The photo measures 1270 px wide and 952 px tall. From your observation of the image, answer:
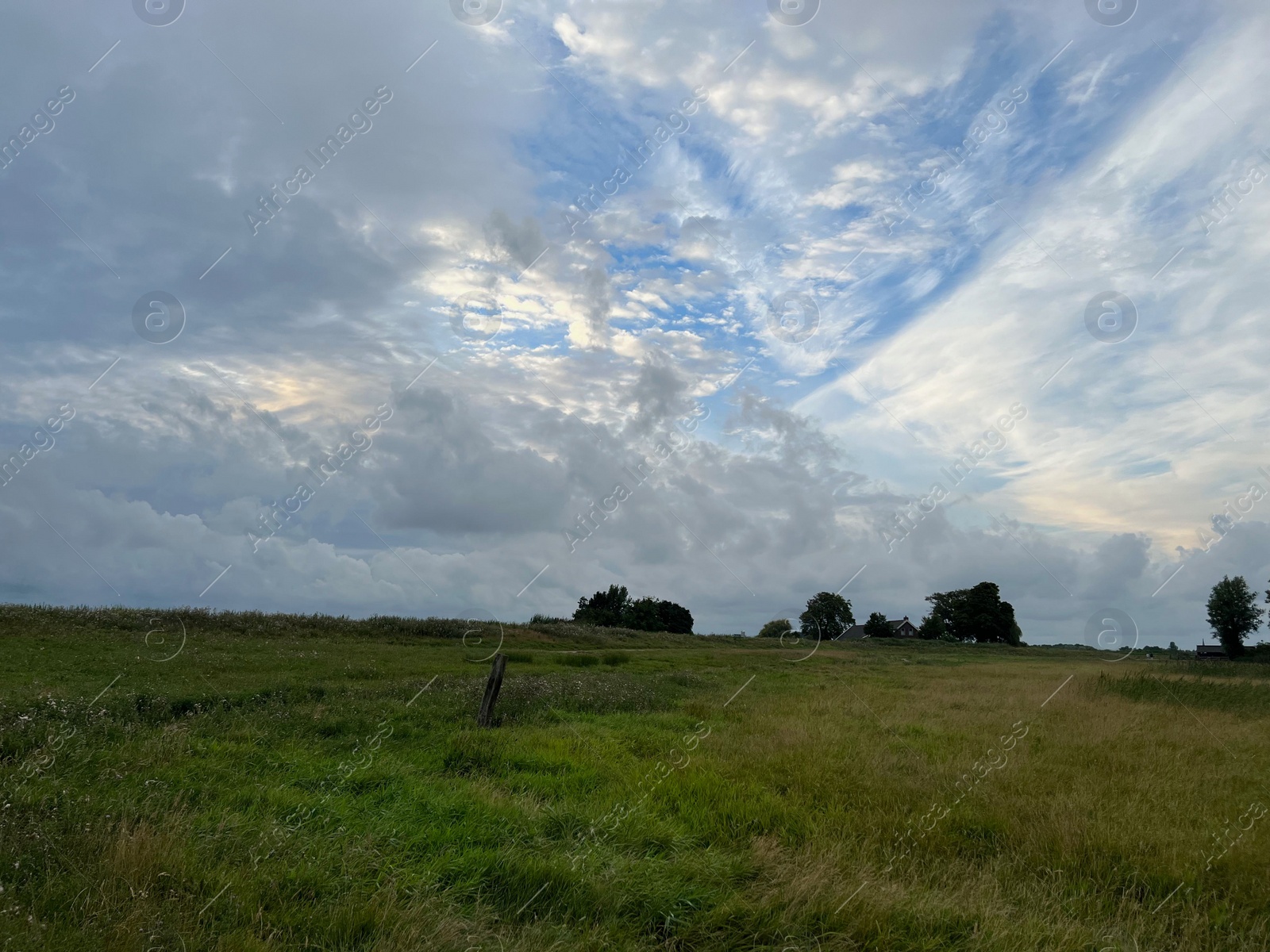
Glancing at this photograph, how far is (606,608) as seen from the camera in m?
104

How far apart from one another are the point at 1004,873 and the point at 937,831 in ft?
3.94

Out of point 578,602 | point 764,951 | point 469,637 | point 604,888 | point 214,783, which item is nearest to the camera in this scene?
point 764,951

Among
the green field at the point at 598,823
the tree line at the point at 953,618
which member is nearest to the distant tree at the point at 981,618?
the tree line at the point at 953,618

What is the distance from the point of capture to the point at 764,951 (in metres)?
6.60

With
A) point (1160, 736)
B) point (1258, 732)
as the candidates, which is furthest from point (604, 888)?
point (1258, 732)

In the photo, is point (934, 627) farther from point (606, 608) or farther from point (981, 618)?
point (606, 608)

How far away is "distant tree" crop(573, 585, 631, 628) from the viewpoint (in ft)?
325

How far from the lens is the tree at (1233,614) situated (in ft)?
200

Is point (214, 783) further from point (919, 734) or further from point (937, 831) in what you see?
point (919, 734)

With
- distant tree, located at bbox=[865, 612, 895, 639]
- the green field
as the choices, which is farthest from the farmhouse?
the green field

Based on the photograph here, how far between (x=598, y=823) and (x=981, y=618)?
111m

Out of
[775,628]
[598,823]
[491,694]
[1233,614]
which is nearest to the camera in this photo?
[598,823]

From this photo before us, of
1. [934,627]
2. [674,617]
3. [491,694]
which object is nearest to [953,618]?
[934,627]

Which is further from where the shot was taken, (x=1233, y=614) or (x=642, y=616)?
(x=642, y=616)
